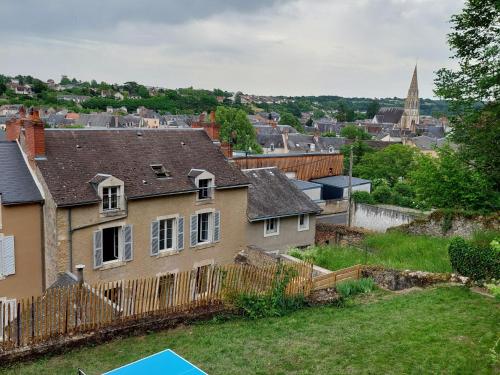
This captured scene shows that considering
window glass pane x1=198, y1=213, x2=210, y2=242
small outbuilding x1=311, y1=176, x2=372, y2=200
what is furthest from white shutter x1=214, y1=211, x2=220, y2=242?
small outbuilding x1=311, y1=176, x2=372, y2=200

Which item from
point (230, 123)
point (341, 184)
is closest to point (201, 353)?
point (341, 184)

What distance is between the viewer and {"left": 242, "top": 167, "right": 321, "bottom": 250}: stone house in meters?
23.8

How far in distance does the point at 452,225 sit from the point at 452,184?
3426mm

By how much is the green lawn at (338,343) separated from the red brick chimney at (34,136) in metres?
10.2

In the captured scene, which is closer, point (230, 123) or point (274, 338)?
point (274, 338)

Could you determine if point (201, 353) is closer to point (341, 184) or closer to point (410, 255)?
point (410, 255)

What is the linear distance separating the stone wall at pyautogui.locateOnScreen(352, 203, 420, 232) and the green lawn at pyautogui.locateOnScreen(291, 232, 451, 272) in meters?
6.44

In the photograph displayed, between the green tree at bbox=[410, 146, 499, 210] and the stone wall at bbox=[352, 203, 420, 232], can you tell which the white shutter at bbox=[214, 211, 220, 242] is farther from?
the stone wall at bbox=[352, 203, 420, 232]

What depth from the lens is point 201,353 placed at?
1025 centimetres

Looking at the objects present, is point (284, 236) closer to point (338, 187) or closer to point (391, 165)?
point (338, 187)

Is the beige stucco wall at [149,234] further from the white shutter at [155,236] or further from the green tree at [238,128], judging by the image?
the green tree at [238,128]

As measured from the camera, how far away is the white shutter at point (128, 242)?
18.7 meters

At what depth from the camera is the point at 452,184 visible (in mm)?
24953

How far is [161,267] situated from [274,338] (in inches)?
397
